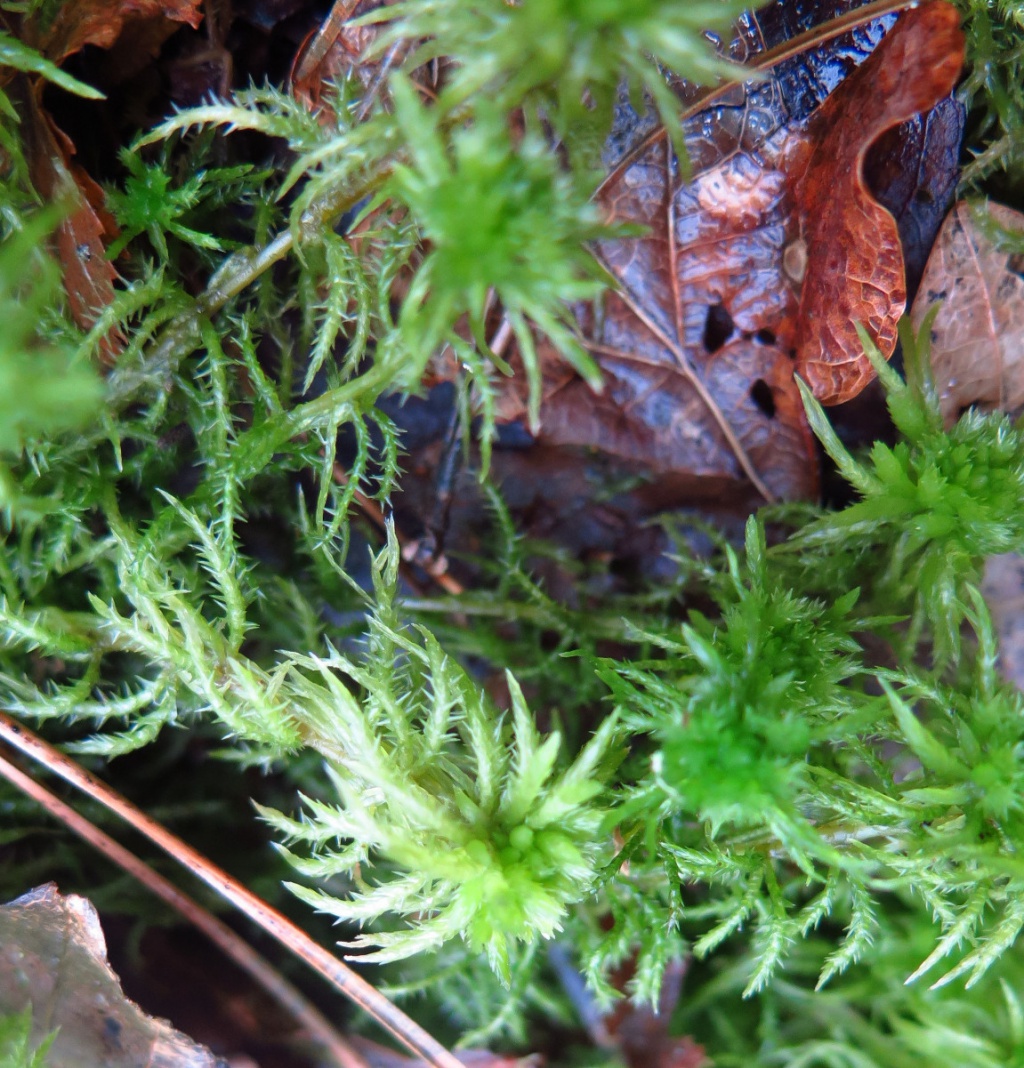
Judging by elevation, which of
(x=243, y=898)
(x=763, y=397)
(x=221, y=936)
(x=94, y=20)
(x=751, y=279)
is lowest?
(x=221, y=936)

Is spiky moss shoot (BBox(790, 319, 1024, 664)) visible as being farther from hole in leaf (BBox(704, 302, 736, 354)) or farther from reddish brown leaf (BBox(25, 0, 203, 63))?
reddish brown leaf (BBox(25, 0, 203, 63))

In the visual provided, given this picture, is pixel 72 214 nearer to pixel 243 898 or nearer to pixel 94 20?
pixel 94 20

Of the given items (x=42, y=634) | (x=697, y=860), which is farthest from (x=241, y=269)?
(x=697, y=860)

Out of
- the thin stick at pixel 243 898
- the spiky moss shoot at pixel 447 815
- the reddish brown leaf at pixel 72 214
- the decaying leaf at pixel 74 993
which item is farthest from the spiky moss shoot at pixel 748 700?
the reddish brown leaf at pixel 72 214

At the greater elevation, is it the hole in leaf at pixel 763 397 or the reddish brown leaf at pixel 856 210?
the reddish brown leaf at pixel 856 210

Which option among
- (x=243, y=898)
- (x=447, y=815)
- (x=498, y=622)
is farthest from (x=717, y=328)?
(x=243, y=898)

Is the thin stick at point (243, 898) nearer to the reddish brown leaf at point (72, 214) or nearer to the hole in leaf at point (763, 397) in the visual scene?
the reddish brown leaf at point (72, 214)

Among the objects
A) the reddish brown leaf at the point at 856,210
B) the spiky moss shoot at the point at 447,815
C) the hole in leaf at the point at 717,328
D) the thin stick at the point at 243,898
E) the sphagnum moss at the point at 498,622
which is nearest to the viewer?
the sphagnum moss at the point at 498,622
